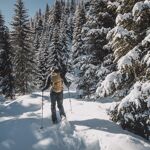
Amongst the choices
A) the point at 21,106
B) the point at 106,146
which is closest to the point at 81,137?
the point at 106,146

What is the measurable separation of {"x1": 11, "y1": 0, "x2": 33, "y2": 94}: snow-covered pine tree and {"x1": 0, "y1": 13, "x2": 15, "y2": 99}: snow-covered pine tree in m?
0.84

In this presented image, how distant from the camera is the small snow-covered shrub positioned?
10.1 m

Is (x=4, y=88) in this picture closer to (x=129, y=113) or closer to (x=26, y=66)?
(x=26, y=66)

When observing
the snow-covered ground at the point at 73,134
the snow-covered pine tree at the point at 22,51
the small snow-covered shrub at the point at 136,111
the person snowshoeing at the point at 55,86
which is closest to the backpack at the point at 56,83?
the person snowshoeing at the point at 55,86

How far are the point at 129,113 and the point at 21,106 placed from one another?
8932mm

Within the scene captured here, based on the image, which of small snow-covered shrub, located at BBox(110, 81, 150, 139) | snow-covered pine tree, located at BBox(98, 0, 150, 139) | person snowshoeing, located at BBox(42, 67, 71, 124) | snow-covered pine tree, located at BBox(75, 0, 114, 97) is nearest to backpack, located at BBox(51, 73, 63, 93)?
person snowshoeing, located at BBox(42, 67, 71, 124)

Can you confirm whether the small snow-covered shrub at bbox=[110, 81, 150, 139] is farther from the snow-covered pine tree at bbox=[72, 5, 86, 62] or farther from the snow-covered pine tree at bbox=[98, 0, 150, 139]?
the snow-covered pine tree at bbox=[72, 5, 86, 62]

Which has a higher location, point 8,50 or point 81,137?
point 8,50

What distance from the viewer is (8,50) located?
42375 millimetres

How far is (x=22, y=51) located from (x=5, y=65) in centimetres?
344

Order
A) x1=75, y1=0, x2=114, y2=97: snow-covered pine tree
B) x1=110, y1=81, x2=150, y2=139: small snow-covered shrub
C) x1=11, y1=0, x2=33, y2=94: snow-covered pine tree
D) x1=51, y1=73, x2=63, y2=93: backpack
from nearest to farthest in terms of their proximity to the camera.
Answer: x1=110, y1=81, x2=150, y2=139: small snow-covered shrub → x1=51, y1=73, x2=63, y2=93: backpack → x1=75, y1=0, x2=114, y2=97: snow-covered pine tree → x1=11, y1=0, x2=33, y2=94: snow-covered pine tree

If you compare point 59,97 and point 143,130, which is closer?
point 143,130

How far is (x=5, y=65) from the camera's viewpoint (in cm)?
4281

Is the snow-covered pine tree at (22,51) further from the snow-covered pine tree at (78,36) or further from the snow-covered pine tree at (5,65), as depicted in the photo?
the snow-covered pine tree at (78,36)
